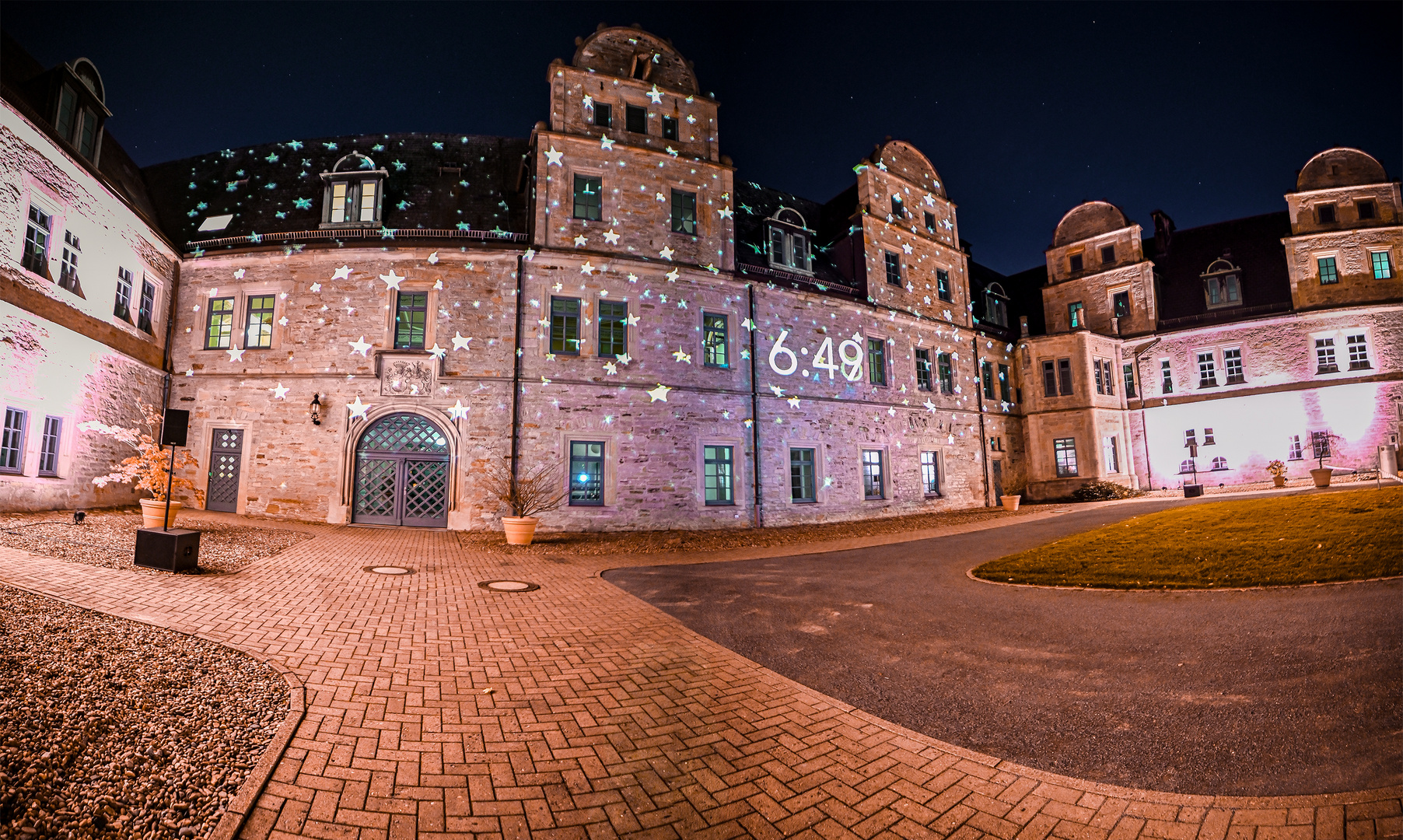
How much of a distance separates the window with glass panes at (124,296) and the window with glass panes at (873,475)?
2234cm

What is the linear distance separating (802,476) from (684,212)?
9.67 meters

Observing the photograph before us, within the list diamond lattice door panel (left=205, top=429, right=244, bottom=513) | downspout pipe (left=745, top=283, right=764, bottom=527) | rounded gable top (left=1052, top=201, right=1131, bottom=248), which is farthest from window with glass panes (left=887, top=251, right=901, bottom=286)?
diamond lattice door panel (left=205, top=429, right=244, bottom=513)

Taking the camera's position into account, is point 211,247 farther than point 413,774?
Yes

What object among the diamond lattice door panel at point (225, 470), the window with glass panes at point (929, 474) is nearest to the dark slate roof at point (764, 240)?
the window with glass panes at point (929, 474)

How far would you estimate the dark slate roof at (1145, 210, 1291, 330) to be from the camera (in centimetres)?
2675

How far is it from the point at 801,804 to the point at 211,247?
2205cm

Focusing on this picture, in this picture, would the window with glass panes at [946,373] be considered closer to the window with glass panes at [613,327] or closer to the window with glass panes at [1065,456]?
the window with glass panes at [1065,456]

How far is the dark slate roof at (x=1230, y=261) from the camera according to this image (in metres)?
26.8

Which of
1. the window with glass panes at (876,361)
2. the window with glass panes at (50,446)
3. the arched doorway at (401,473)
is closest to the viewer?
the window with glass panes at (50,446)

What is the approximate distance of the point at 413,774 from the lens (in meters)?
2.92

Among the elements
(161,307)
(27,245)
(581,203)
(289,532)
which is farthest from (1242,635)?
(161,307)

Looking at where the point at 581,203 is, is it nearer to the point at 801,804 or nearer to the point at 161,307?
the point at 161,307

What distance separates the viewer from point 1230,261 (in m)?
27.8

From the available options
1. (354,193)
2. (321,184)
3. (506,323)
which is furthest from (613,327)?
(321,184)
